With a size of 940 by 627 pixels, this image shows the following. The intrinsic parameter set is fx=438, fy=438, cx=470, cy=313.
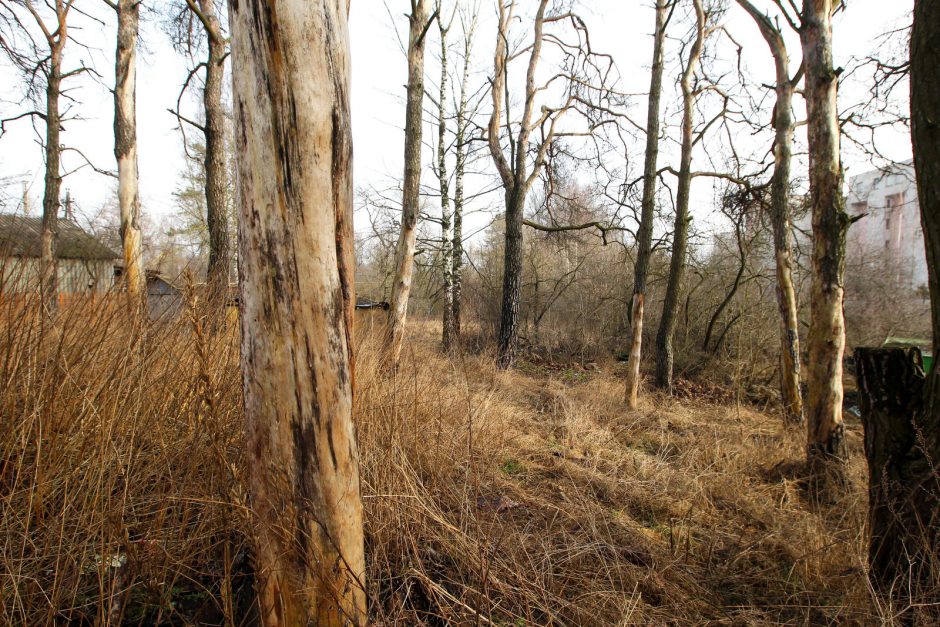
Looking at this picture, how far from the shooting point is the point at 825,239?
404cm

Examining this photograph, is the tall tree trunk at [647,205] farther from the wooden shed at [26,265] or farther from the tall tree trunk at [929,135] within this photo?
the wooden shed at [26,265]

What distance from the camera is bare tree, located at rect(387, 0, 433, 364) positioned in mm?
6273

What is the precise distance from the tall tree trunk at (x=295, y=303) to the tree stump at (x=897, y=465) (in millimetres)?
2370

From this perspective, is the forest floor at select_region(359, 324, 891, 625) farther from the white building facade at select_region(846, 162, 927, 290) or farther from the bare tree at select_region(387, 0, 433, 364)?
the bare tree at select_region(387, 0, 433, 364)

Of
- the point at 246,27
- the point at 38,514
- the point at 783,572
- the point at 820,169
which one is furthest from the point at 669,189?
the point at 38,514

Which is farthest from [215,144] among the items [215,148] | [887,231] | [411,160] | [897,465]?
[887,231]

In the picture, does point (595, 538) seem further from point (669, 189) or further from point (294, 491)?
point (669, 189)

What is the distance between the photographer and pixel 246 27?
1264 millimetres

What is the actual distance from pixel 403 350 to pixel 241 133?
5.10 meters

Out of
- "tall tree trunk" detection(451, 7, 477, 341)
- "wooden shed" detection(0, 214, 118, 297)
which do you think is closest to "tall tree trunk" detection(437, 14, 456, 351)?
"tall tree trunk" detection(451, 7, 477, 341)

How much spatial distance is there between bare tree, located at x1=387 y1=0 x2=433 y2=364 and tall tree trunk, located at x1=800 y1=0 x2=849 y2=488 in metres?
4.56

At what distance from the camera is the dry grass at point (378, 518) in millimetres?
1560

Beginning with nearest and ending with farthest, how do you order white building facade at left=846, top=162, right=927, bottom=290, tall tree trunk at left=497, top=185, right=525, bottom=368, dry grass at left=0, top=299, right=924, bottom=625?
1. dry grass at left=0, top=299, right=924, bottom=625
2. white building facade at left=846, top=162, right=927, bottom=290
3. tall tree trunk at left=497, top=185, right=525, bottom=368

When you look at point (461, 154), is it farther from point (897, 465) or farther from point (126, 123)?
point (897, 465)
